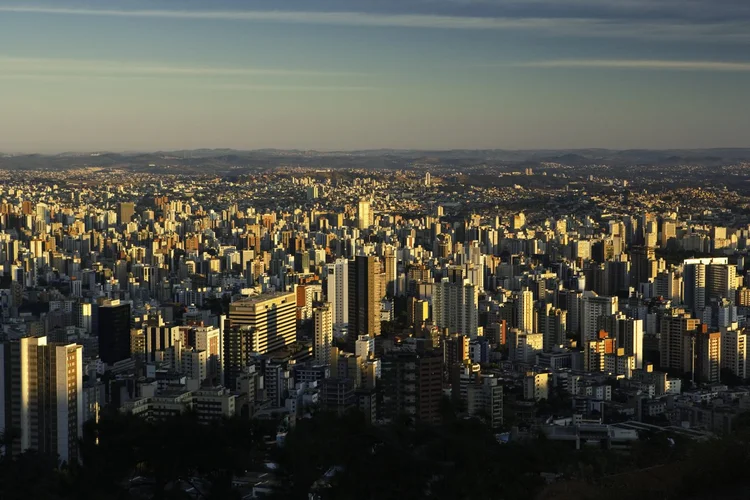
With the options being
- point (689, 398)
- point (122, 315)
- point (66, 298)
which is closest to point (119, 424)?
point (689, 398)

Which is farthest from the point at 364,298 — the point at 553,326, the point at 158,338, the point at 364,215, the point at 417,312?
the point at 364,215

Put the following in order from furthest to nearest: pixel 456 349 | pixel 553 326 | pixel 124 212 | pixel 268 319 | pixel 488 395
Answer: pixel 124 212
pixel 553 326
pixel 268 319
pixel 456 349
pixel 488 395

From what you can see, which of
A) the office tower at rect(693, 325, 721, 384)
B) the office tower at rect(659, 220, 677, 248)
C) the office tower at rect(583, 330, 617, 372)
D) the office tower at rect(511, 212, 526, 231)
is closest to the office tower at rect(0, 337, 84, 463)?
the office tower at rect(583, 330, 617, 372)

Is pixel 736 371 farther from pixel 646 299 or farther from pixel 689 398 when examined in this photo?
pixel 646 299

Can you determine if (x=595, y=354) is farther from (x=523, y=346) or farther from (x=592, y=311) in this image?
(x=592, y=311)

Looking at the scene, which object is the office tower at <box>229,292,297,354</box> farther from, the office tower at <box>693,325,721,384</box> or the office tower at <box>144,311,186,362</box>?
the office tower at <box>693,325,721,384</box>

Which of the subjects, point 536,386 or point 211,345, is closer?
point 536,386
